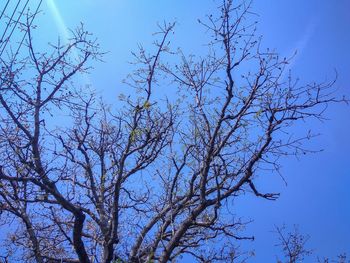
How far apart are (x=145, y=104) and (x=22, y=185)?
342 cm

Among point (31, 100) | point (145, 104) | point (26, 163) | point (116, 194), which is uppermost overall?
point (31, 100)

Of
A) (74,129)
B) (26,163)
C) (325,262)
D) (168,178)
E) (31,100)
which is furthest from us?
(325,262)

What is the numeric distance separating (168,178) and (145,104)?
213 centimetres

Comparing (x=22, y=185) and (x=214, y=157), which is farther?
(x=22, y=185)

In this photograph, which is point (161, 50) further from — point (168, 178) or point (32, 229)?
point (32, 229)

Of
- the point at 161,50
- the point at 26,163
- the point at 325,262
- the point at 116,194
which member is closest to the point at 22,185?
the point at 26,163

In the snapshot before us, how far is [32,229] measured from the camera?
8500 millimetres

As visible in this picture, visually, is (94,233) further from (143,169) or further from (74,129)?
(74,129)

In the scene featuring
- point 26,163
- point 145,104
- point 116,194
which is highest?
point 145,104

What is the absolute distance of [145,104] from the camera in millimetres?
7383

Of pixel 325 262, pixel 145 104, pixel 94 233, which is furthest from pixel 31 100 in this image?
pixel 325 262

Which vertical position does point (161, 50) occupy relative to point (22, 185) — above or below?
above

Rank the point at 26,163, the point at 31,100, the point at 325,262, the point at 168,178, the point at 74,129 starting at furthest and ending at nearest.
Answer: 1. the point at 325,262
2. the point at 74,129
3. the point at 168,178
4. the point at 31,100
5. the point at 26,163

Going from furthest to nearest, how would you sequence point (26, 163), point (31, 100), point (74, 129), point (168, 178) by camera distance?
1. point (74, 129)
2. point (168, 178)
3. point (31, 100)
4. point (26, 163)
